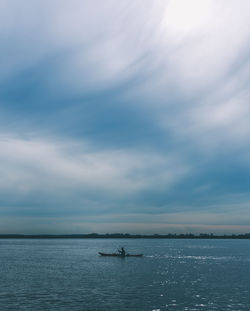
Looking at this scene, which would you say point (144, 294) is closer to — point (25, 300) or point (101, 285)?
point (101, 285)

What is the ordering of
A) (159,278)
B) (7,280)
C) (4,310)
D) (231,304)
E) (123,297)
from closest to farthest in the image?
1. (4,310)
2. (231,304)
3. (123,297)
4. (7,280)
5. (159,278)

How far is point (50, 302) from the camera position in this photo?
4688cm

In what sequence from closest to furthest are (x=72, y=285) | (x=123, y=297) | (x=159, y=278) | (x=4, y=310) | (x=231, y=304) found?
(x=4, y=310), (x=231, y=304), (x=123, y=297), (x=72, y=285), (x=159, y=278)

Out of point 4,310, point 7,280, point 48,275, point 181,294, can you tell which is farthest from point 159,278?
point 4,310

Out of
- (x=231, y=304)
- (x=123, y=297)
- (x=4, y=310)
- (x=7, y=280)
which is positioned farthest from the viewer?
(x=7, y=280)

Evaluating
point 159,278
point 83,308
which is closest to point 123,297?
point 83,308

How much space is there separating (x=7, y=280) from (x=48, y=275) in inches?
407

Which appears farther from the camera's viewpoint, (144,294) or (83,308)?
(144,294)

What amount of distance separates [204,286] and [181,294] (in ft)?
32.8

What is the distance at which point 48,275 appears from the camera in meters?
75.9

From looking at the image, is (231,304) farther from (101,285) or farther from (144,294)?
(101,285)

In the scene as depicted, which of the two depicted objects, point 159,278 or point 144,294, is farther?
point 159,278

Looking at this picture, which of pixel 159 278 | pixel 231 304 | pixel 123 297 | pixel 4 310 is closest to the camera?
pixel 4 310

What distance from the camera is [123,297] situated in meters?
50.8
